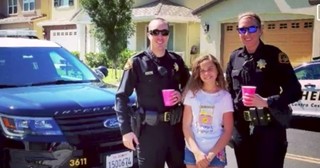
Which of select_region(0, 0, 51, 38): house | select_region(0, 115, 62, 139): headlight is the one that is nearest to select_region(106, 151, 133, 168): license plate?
select_region(0, 115, 62, 139): headlight

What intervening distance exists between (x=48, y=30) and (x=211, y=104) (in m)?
32.0

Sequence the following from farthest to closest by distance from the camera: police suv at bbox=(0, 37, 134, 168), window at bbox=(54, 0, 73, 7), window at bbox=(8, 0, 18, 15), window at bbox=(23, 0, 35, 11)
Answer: window at bbox=(8, 0, 18, 15) → window at bbox=(23, 0, 35, 11) → window at bbox=(54, 0, 73, 7) → police suv at bbox=(0, 37, 134, 168)

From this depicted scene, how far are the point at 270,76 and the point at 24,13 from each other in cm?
3542

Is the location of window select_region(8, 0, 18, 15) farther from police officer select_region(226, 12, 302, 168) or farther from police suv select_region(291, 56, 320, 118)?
police officer select_region(226, 12, 302, 168)

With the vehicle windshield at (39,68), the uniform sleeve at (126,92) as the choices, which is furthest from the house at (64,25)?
the uniform sleeve at (126,92)

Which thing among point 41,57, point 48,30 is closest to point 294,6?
point 41,57

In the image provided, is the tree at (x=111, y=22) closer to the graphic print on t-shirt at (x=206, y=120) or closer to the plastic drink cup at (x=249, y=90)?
the graphic print on t-shirt at (x=206, y=120)

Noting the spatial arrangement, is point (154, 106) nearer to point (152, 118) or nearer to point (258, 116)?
point (152, 118)

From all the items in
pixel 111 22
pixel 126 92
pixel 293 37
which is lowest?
pixel 126 92

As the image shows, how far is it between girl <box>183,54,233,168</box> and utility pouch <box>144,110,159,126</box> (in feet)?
0.75

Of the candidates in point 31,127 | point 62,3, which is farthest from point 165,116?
point 62,3

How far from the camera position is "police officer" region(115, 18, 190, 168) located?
12.3ft

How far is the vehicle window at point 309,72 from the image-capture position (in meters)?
8.96

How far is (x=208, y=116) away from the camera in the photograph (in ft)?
11.9
